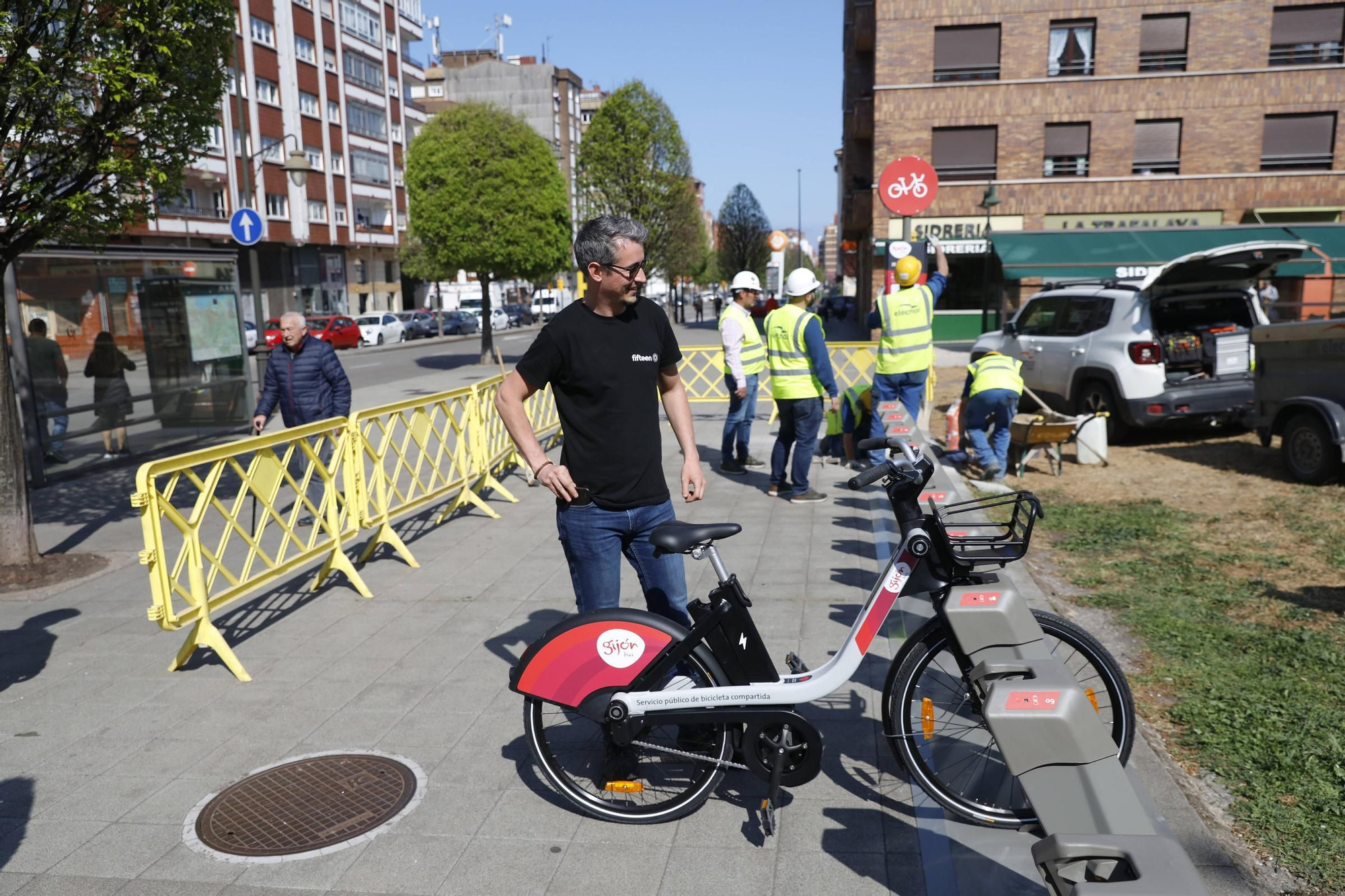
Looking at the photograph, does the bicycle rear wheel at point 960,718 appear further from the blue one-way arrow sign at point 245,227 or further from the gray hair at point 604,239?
the blue one-way arrow sign at point 245,227

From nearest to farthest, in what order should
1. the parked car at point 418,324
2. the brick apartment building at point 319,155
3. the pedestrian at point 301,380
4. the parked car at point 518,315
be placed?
the pedestrian at point 301,380 < the brick apartment building at point 319,155 < the parked car at point 418,324 < the parked car at point 518,315

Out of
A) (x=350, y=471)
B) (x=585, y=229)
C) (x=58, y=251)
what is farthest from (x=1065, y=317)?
(x=58, y=251)

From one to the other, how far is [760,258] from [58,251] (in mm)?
59649

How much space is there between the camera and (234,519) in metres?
5.71

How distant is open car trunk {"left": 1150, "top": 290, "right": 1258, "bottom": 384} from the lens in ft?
33.7

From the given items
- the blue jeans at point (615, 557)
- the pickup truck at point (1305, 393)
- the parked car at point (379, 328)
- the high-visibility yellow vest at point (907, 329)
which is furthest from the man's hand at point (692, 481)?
the parked car at point (379, 328)

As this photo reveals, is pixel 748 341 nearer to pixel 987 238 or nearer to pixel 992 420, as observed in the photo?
pixel 992 420

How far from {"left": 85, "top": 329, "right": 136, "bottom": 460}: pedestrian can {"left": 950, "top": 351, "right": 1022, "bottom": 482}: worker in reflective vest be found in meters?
9.92

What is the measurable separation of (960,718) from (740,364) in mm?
6856

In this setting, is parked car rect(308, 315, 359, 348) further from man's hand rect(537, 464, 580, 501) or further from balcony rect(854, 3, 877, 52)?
man's hand rect(537, 464, 580, 501)

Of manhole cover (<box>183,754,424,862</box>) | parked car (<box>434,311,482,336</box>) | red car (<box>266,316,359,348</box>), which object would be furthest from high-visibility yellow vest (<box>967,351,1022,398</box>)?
parked car (<box>434,311,482,336</box>)

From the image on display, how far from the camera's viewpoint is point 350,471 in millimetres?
6801

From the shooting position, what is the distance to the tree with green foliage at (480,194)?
25156 mm

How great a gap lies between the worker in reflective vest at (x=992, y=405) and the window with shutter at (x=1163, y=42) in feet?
88.1
